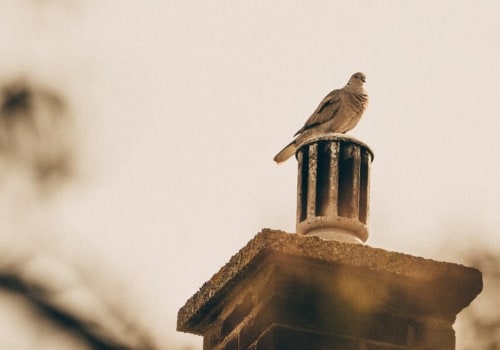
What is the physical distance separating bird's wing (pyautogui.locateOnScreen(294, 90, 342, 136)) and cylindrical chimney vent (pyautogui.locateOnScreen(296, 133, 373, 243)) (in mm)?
1122

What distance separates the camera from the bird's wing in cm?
517

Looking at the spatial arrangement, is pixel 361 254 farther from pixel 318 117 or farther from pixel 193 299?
pixel 318 117

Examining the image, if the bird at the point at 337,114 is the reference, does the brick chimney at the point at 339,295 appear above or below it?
below

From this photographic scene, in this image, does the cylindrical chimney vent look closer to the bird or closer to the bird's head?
the bird

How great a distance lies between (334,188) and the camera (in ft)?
12.7

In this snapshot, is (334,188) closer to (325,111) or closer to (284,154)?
(325,111)

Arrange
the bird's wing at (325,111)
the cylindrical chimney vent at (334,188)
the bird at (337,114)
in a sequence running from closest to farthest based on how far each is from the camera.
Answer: the cylindrical chimney vent at (334,188) → the bird at (337,114) → the bird's wing at (325,111)

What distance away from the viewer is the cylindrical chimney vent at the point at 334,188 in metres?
3.78

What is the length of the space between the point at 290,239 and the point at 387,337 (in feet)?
1.35

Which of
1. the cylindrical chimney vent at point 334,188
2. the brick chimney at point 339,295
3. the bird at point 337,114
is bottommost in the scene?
the brick chimney at point 339,295

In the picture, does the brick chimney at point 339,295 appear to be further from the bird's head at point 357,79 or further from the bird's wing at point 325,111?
the bird's head at point 357,79

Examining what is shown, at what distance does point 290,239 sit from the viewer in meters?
3.46

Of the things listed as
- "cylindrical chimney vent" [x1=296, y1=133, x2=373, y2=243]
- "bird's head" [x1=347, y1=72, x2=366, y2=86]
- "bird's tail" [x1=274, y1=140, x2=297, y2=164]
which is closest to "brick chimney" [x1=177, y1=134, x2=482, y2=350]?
"cylindrical chimney vent" [x1=296, y1=133, x2=373, y2=243]

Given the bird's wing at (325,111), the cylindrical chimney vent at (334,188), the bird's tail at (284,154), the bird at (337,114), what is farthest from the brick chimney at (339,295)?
the bird's tail at (284,154)
